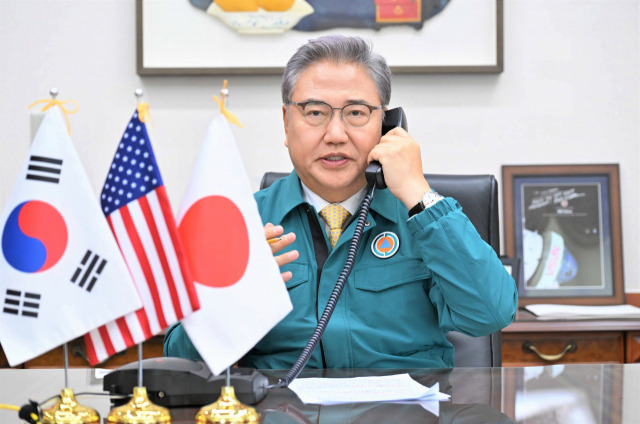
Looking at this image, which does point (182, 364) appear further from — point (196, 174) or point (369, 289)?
point (369, 289)

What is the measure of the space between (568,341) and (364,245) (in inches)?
38.5

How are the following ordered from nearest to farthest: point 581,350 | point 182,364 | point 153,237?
1. point 153,237
2. point 182,364
3. point 581,350

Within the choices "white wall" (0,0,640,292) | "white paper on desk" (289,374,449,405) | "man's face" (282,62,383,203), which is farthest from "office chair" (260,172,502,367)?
"white wall" (0,0,640,292)

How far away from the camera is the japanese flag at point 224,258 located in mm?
826

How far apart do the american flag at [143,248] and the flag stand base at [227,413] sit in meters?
0.12

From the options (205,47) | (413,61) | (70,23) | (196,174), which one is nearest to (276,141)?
(205,47)

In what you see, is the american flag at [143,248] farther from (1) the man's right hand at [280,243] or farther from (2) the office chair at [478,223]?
(2) the office chair at [478,223]

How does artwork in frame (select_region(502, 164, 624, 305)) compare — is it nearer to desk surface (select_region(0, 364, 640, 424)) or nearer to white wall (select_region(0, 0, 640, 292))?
white wall (select_region(0, 0, 640, 292))

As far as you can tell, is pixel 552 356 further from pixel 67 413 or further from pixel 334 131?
pixel 67 413

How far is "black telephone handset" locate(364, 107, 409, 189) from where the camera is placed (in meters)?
1.52

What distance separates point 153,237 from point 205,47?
1826 mm

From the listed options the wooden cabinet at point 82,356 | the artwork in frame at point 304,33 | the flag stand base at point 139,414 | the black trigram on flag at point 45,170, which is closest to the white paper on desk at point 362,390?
the flag stand base at point 139,414

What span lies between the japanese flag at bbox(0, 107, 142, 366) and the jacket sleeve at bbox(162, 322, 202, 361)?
0.61 meters

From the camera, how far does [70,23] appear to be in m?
2.53
